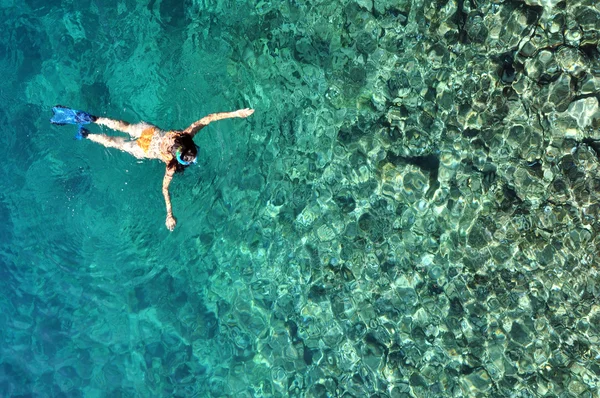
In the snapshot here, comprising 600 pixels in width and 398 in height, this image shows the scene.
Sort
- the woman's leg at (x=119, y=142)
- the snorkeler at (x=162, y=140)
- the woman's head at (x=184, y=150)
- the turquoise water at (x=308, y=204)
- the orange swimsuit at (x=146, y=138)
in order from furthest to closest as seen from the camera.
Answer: the woman's leg at (x=119, y=142) → the orange swimsuit at (x=146, y=138) → the turquoise water at (x=308, y=204) → the snorkeler at (x=162, y=140) → the woman's head at (x=184, y=150)

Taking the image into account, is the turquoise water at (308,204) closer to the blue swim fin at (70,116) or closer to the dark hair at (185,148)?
the blue swim fin at (70,116)

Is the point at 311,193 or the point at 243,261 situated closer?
the point at 311,193

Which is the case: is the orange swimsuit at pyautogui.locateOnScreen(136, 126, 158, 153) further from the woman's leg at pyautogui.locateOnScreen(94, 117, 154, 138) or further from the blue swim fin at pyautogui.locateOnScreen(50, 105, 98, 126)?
the blue swim fin at pyautogui.locateOnScreen(50, 105, 98, 126)

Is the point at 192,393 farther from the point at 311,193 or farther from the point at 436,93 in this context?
the point at 436,93

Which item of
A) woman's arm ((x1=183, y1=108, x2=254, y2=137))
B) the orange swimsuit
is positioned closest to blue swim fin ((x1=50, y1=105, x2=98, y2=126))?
the orange swimsuit

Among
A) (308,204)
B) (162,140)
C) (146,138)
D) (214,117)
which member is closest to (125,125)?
(146,138)

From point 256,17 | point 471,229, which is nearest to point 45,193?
point 256,17

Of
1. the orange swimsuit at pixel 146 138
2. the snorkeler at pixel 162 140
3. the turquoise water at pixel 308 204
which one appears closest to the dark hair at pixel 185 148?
the snorkeler at pixel 162 140
